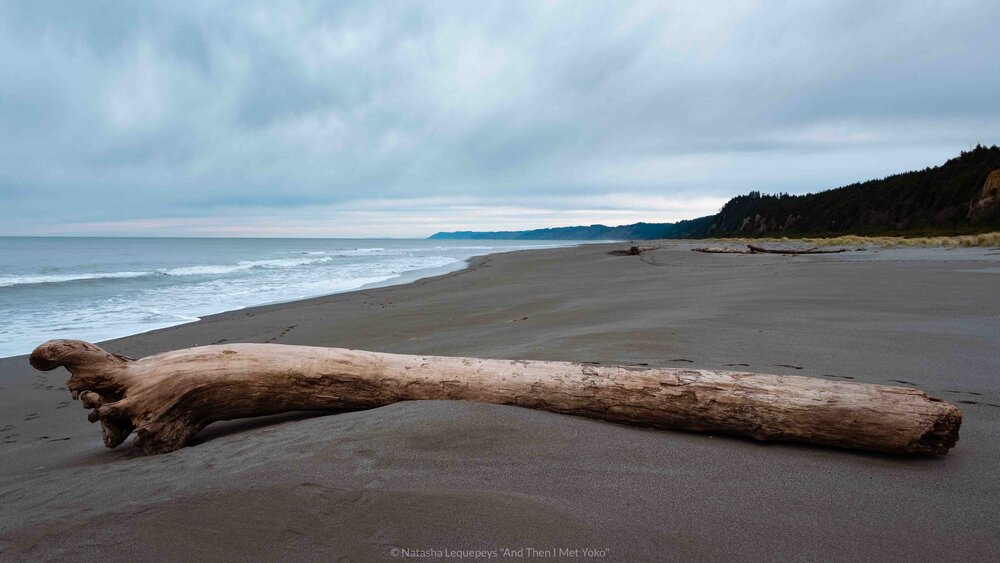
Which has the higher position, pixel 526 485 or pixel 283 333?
pixel 526 485

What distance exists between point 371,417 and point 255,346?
117cm

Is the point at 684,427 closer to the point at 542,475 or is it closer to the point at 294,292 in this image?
the point at 542,475

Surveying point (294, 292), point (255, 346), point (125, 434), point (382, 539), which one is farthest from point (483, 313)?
point (294, 292)

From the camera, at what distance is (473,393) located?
10.0ft

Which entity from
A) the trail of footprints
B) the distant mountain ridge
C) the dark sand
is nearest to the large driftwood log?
the dark sand

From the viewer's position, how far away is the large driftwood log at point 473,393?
2.34 m

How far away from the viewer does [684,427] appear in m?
2.66

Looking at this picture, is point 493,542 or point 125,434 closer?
point 493,542

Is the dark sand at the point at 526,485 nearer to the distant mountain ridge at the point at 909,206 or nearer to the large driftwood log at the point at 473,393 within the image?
the large driftwood log at the point at 473,393

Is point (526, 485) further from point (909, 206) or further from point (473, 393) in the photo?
point (909, 206)

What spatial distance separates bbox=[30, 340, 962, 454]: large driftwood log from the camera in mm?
2340

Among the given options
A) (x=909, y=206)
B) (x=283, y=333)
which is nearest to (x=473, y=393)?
(x=283, y=333)

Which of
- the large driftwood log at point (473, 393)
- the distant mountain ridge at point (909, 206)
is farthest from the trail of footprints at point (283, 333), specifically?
the distant mountain ridge at point (909, 206)

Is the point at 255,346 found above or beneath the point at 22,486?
above
